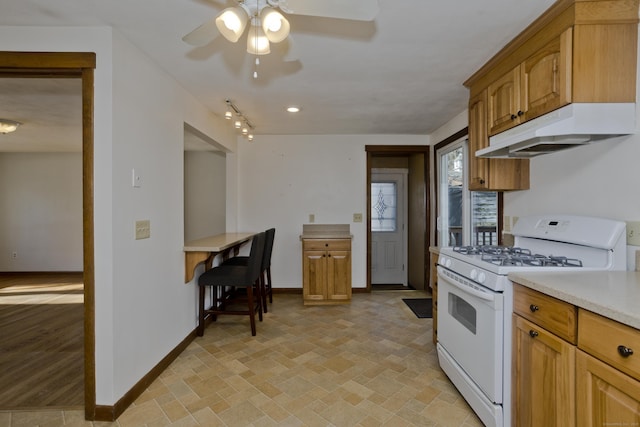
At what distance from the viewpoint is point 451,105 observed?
303 cm

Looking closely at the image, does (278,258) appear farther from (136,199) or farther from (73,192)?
(73,192)

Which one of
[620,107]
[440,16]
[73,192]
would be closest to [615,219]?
[620,107]

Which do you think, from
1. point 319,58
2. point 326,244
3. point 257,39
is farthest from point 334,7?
point 326,244

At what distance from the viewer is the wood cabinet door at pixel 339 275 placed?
371cm

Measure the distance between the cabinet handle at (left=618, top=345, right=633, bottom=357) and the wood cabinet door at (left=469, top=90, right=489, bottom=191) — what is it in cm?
151

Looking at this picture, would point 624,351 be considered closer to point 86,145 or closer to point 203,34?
point 203,34

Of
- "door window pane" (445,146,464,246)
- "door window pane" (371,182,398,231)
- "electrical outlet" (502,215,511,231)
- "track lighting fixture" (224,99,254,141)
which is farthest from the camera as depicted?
"door window pane" (371,182,398,231)

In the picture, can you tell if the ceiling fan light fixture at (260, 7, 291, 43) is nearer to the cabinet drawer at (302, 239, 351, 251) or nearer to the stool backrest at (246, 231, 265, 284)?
the stool backrest at (246, 231, 265, 284)

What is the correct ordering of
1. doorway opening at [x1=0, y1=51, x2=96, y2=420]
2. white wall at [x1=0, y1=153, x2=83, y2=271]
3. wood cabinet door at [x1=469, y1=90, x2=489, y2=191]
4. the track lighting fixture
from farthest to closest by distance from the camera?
1. white wall at [x1=0, y1=153, x2=83, y2=271]
2. the track lighting fixture
3. wood cabinet door at [x1=469, y1=90, x2=489, y2=191]
4. doorway opening at [x1=0, y1=51, x2=96, y2=420]

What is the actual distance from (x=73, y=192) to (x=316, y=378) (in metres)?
5.83

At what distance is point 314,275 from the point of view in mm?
3705

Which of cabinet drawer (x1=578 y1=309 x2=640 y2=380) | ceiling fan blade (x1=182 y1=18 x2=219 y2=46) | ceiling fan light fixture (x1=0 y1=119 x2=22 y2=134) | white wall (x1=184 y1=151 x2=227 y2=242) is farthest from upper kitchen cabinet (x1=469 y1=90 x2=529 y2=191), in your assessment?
ceiling fan light fixture (x1=0 y1=119 x2=22 y2=134)

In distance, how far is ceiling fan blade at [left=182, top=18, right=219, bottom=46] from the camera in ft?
4.23

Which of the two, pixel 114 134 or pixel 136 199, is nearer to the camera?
pixel 114 134
